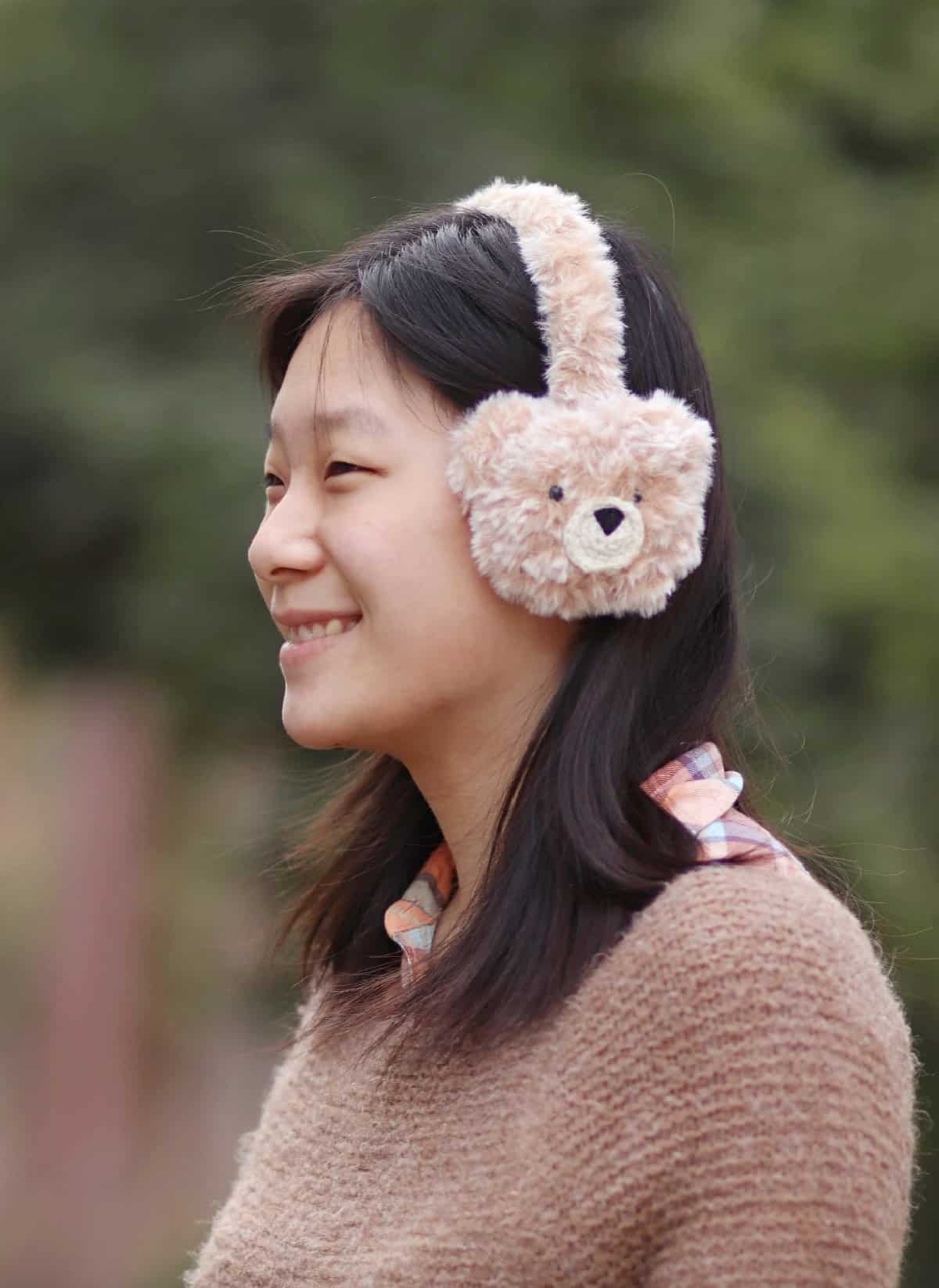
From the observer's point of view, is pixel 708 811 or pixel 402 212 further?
pixel 402 212

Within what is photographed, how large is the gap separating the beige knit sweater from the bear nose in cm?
38

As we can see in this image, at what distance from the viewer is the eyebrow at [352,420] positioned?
1.91m

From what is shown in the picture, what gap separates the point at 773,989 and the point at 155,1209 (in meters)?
5.43

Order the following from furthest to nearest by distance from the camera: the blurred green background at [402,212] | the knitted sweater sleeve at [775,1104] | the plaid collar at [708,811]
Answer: the blurred green background at [402,212]
the plaid collar at [708,811]
the knitted sweater sleeve at [775,1104]

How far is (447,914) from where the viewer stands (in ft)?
7.00

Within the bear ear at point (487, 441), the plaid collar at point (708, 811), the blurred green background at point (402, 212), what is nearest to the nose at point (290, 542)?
the bear ear at point (487, 441)

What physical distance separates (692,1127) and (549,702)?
518mm

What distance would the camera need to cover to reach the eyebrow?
6.27ft

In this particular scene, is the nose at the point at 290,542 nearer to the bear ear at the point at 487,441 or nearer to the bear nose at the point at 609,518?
the bear ear at the point at 487,441

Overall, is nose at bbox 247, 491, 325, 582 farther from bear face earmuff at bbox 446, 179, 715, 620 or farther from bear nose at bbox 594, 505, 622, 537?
bear nose at bbox 594, 505, 622, 537

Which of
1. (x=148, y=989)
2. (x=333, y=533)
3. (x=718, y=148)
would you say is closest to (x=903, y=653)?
(x=718, y=148)

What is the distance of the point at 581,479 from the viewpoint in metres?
1.85

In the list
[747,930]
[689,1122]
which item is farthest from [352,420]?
[689,1122]

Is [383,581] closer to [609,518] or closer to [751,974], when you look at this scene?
[609,518]
